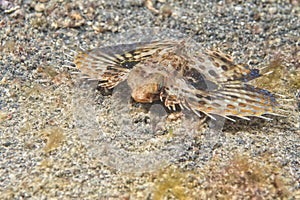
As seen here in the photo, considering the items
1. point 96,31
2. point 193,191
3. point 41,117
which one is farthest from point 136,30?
point 193,191

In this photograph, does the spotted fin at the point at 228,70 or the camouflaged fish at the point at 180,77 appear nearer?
the camouflaged fish at the point at 180,77

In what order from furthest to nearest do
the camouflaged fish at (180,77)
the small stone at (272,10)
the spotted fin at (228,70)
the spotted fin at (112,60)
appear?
the small stone at (272,10)
the spotted fin at (228,70)
the spotted fin at (112,60)
the camouflaged fish at (180,77)

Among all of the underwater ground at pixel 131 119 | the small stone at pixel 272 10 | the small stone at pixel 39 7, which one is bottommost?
the underwater ground at pixel 131 119

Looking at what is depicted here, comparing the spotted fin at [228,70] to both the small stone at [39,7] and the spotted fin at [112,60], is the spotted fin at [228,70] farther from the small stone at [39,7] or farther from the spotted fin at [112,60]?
the small stone at [39,7]

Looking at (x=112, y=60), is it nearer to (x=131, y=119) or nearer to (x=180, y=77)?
(x=131, y=119)

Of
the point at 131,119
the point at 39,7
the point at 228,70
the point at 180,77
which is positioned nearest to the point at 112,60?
the point at 131,119

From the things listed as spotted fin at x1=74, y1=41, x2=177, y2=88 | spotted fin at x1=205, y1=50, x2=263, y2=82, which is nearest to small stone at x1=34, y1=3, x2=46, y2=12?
spotted fin at x1=74, y1=41, x2=177, y2=88

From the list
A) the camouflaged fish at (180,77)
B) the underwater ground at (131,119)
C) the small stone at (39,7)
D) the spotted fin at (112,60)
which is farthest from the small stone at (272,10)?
the small stone at (39,7)

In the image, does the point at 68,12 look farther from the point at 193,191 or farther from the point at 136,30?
the point at 193,191
